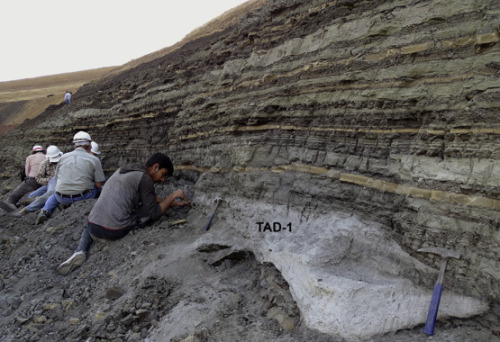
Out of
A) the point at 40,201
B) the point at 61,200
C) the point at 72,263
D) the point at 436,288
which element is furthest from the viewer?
the point at 40,201

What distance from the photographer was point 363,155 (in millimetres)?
3510

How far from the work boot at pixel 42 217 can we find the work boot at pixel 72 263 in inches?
81.7

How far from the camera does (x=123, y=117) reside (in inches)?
327

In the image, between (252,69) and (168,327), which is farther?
(252,69)

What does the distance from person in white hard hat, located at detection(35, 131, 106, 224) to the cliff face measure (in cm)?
216

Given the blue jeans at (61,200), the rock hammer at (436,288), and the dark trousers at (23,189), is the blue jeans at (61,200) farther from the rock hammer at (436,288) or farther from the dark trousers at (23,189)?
the rock hammer at (436,288)

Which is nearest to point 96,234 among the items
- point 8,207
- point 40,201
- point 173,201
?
point 173,201

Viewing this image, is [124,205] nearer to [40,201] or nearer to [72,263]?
[72,263]

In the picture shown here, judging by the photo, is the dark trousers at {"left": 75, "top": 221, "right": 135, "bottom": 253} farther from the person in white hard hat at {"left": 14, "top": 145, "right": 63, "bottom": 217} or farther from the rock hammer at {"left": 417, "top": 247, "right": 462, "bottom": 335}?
the rock hammer at {"left": 417, "top": 247, "right": 462, "bottom": 335}

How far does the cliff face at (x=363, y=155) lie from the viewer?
106 inches

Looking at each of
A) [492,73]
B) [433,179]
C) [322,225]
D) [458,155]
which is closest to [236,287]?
[322,225]

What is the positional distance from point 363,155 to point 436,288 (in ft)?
4.26

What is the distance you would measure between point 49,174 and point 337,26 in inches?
267

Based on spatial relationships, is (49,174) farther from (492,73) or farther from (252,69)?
(492,73)
